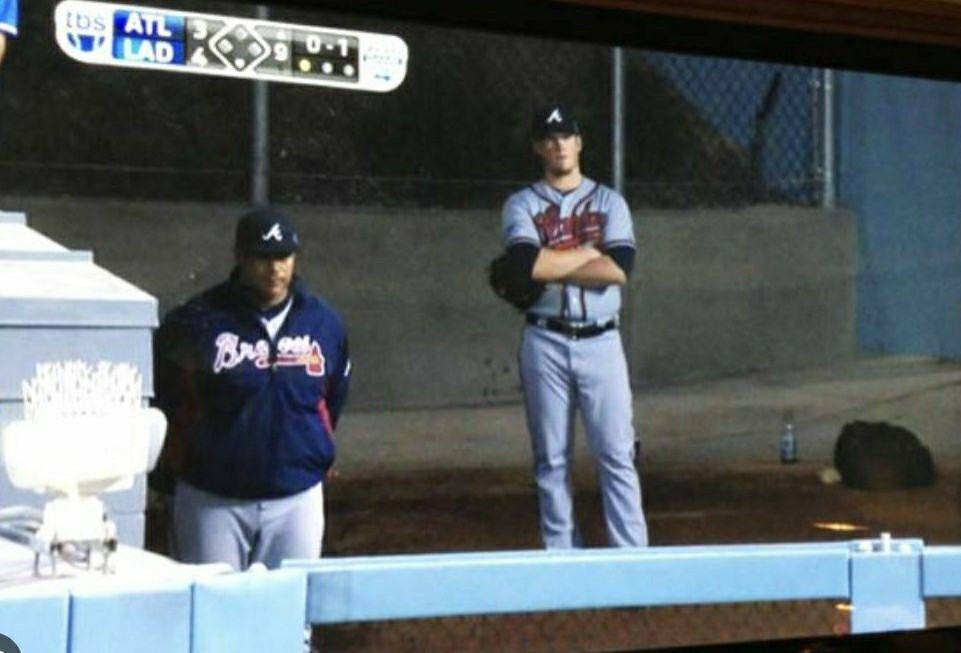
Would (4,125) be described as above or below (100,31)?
below

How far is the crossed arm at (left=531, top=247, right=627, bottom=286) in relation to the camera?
2467 mm

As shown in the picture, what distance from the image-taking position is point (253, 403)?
221cm

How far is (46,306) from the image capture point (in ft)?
6.77

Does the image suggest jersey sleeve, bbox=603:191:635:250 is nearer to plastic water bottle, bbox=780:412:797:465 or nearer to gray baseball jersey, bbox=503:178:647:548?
gray baseball jersey, bbox=503:178:647:548

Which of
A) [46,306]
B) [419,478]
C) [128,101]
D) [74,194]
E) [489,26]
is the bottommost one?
[419,478]

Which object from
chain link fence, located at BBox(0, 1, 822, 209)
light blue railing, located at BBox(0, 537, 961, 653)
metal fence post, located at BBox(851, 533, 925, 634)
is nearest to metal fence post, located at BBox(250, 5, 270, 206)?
chain link fence, located at BBox(0, 1, 822, 209)

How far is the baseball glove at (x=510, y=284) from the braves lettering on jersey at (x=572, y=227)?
21mm

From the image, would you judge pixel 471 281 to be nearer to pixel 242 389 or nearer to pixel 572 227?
pixel 572 227

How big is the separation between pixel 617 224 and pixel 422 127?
1.26 ft

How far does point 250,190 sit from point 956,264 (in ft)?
4.51

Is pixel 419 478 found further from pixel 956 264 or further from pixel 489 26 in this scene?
pixel 956 264

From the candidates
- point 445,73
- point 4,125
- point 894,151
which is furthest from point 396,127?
point 894,151

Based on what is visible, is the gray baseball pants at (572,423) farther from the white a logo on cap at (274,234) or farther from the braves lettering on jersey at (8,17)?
the braves lettering on jersey at (8,17)

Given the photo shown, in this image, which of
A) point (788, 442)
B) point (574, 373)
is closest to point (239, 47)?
point (574, 373)
